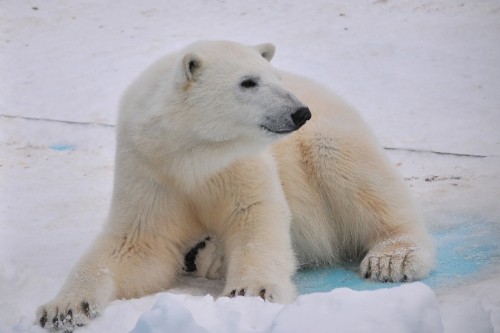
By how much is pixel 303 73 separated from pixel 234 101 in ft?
15.1

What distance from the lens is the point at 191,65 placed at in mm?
3498

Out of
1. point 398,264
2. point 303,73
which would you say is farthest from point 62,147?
point 398,264

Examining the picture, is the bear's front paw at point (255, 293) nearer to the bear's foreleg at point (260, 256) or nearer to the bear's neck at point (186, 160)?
the bear's foreleg at point (260, 256)

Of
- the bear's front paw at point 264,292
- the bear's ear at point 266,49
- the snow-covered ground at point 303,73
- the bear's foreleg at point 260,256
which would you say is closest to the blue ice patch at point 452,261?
the snow-covered ground at point 303,73

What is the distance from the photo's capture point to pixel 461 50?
8.20 meters

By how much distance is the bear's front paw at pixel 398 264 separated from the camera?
3.76 m

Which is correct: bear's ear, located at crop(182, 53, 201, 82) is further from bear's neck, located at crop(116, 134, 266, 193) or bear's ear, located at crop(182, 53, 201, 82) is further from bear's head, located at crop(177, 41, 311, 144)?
bear's neck, located at crop(116, 134, 266, 193)

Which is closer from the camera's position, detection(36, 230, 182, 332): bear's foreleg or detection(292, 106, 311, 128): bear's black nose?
detection(36, 230, 182, 332): bear's foreleg

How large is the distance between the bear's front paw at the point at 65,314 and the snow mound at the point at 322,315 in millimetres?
632

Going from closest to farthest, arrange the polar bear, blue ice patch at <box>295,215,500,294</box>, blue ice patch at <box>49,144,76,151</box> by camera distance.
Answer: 1. the polar bear
2. blue ice patch at <box>295,215,500,294</box>
3. blue ice patch at <box>49,144,76,151</box>

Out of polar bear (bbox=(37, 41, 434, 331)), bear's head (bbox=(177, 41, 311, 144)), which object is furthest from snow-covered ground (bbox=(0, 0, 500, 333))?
bear's head (bbox=(177, 41, 311, 144))

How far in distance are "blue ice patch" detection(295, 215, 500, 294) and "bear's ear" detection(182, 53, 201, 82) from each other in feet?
3.76

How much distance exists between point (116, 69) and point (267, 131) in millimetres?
5309

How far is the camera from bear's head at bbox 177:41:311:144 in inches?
133
